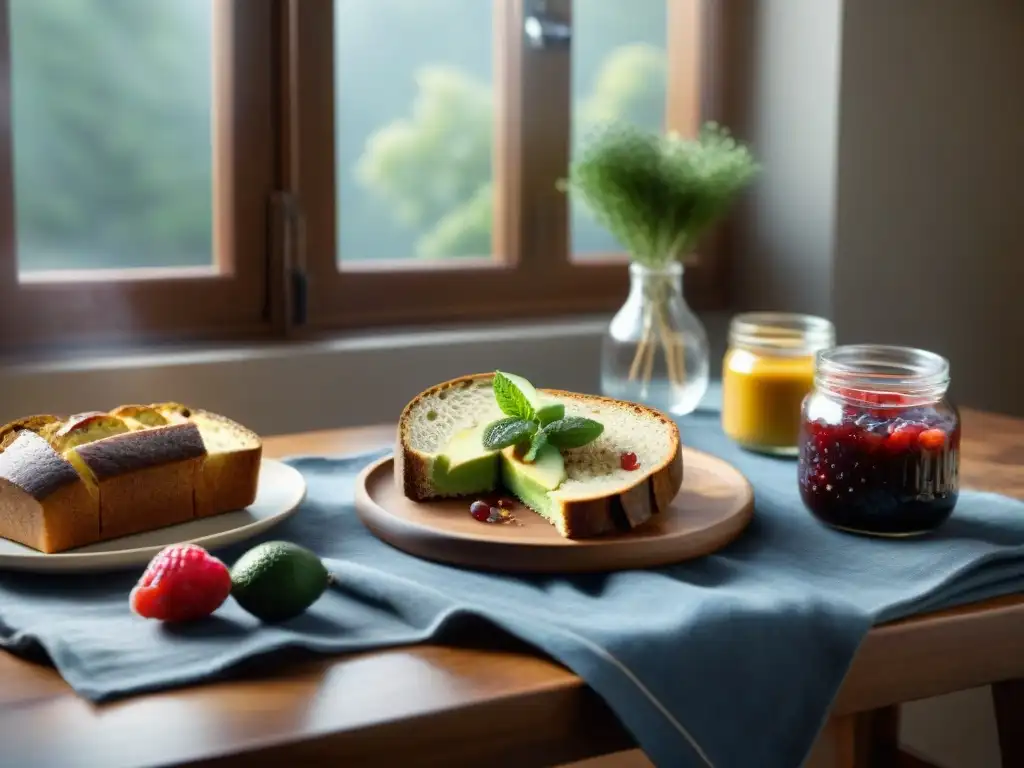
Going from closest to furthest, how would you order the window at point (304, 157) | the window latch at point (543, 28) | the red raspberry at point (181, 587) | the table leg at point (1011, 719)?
the red raspberry at point (181, 587) < the table leg at point (1011, 719) < the window at point (304, 157) < the window latch at point (543, 28)

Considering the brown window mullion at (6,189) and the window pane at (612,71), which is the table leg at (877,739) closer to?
the window pane at (612,71)

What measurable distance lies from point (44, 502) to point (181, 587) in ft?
0.58

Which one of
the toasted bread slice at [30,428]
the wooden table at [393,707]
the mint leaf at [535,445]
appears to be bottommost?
the wooden table at [393,707]

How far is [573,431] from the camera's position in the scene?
3.74 ft

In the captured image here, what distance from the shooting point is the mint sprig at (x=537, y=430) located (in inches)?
44.8

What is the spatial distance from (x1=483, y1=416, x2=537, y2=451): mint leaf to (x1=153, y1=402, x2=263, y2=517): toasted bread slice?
0.21 metres

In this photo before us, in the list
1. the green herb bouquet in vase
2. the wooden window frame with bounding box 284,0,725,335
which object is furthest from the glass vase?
the wooden window frame with bounding box 284,0,725,335

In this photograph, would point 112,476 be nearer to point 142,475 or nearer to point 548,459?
point 142,475

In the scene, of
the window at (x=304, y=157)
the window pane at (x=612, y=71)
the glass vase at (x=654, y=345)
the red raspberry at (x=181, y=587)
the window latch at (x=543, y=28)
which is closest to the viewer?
the red raspberry at (x=181, y=587)

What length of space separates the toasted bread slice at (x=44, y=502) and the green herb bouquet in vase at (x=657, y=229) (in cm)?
82

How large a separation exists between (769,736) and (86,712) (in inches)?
17.8

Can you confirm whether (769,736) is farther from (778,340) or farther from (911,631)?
(778,340)

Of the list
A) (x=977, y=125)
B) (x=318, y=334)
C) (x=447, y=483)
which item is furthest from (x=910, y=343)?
(x=447, y=483)

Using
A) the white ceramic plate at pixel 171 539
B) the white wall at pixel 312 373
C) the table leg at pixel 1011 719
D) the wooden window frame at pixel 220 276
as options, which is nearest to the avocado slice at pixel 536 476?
the white ceramic plate at pixel 171 539
